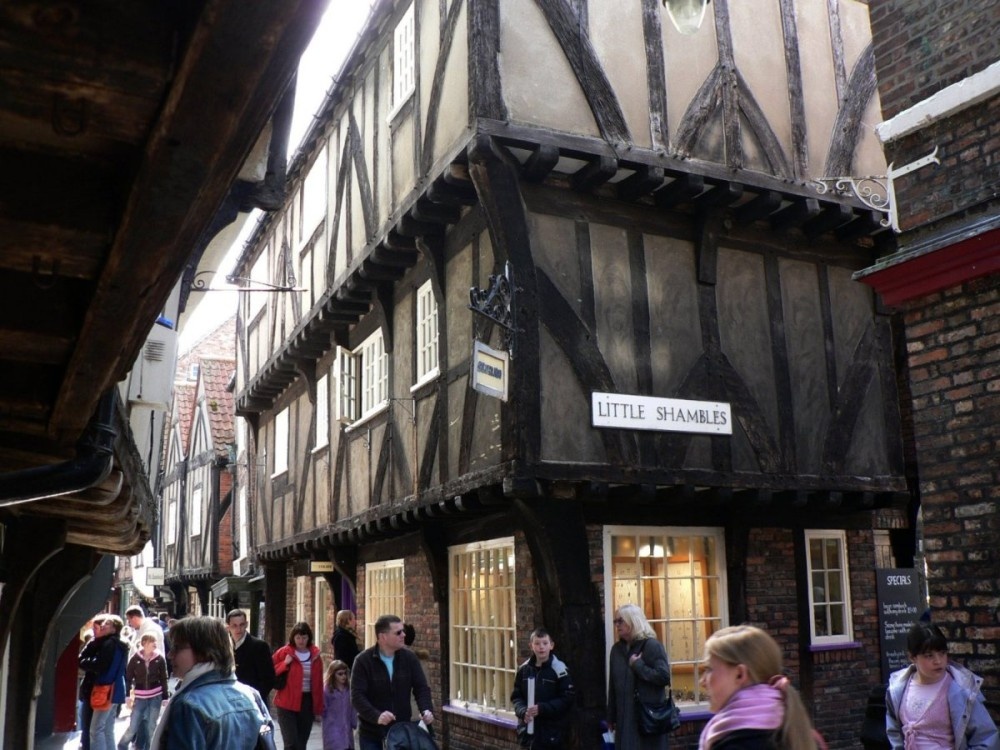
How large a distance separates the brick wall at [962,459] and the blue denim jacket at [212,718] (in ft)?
13.5

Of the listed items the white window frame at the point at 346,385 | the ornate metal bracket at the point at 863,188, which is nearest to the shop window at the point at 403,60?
the white window frame at the point at 346,385

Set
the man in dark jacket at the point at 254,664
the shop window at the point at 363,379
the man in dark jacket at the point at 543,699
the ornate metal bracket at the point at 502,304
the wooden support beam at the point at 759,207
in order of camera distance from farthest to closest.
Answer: the shop window at the point at 363,379 → the wooden support beam at the point at 759,207 → the ornate metal bracket at the point at 502,304 → the man in dark jacket at the point at 254,664 → the man in dark jacket at the point at 543,699

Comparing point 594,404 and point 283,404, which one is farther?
point 283,404

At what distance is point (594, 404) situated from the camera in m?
9.90

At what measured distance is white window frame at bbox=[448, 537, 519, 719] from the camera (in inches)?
429

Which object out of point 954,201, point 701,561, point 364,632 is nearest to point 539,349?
point 701,561

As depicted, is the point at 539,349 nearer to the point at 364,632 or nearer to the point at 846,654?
the point at 846,654

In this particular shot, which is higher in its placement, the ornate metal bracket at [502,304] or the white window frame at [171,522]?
the ornate metal bracket at [502,304]

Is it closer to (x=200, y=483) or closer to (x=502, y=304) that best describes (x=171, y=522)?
(x=200, y=483)

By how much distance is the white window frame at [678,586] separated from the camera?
34.7 ft

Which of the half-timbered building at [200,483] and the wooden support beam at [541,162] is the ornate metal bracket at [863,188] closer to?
the wooden support beam at [541,162]

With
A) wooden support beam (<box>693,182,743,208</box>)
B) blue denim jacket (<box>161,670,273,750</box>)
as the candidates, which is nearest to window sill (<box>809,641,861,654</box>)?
wooden support beam (<box>693,182,743,208</box>)

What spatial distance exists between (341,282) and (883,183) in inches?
264

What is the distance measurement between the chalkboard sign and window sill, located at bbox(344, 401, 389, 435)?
20.0 feet
